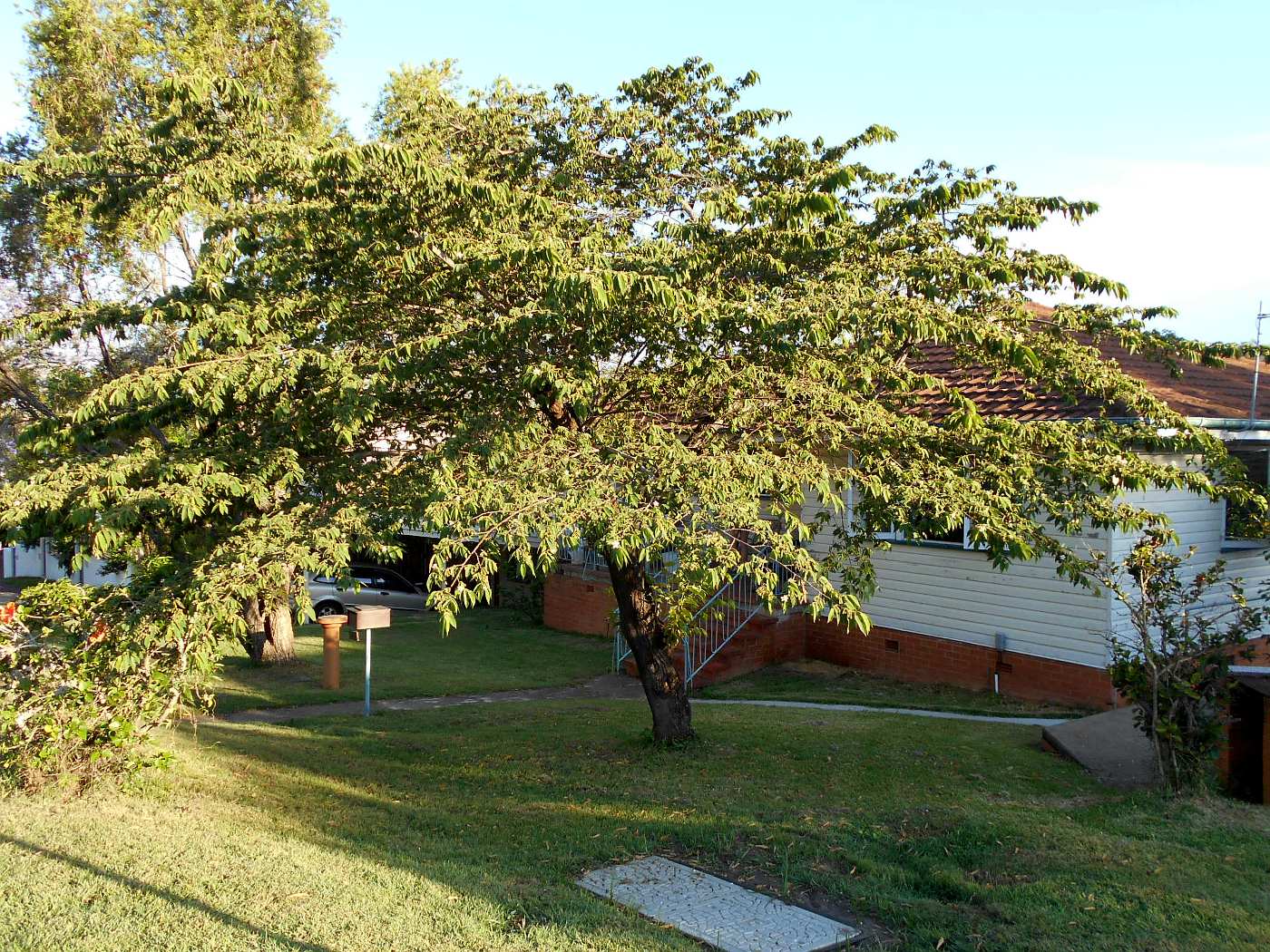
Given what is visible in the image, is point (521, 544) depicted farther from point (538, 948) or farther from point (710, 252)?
point (710, 252)

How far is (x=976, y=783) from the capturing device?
805 cm

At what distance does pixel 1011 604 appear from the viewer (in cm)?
1228

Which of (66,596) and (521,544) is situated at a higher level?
(521,544)

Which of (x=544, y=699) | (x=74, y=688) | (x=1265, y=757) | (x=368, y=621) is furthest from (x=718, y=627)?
(x=74, y=688)

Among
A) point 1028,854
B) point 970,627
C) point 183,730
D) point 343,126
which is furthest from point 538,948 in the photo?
point 343,126

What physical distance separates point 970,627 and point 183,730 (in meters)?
9.22

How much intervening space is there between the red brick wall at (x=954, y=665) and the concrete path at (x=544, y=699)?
82cm

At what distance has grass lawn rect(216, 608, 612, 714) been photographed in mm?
14789

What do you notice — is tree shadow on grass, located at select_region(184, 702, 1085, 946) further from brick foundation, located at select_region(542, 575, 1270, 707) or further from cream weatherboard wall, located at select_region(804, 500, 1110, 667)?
cream weatherboard wall, located at select_region(804, 500, 1110, 667)

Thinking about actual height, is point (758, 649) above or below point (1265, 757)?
below

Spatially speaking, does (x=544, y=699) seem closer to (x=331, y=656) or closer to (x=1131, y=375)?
(x=331, y=656)

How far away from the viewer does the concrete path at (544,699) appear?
457 inches

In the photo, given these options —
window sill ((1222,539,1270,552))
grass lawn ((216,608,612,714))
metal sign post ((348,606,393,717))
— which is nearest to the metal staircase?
grass lawn ((216,608,612,714))

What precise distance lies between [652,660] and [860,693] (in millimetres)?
4643
